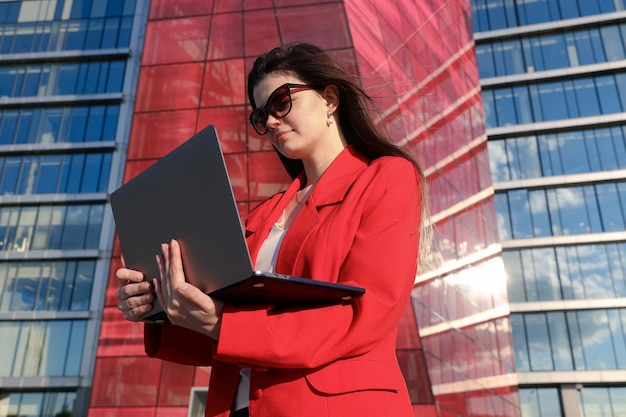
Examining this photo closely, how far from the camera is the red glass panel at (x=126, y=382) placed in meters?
8.81

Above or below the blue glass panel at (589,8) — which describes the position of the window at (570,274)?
below

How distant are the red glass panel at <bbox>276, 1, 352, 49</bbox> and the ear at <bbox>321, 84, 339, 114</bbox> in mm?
7494

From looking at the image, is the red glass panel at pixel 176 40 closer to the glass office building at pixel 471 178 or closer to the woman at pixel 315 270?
the glass office building at pixel 471 178

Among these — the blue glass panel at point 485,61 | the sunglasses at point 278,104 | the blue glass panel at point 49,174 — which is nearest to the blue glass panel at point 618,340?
the blue glass panel at point 485,61

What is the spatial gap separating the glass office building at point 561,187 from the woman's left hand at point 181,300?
21985 mm

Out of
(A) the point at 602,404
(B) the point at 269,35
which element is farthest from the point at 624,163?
(B) the point at 269,35

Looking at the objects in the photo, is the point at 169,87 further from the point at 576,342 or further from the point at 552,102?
the point at 552,102

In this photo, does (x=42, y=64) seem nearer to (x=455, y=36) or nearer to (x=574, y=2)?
(x=455, y=36)

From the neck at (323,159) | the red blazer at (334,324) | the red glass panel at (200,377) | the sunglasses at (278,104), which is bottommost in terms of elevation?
the red blazer at (334,324)

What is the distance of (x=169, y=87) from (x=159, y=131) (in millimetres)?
703

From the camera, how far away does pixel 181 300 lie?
1033 millimetres

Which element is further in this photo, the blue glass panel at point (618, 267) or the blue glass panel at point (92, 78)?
the blue glass panel at point (92, 78)

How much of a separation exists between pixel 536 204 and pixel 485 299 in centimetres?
1424

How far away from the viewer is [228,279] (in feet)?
3.20
